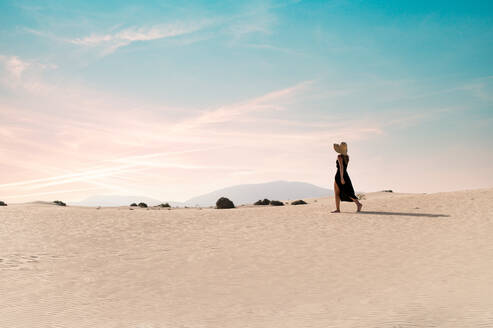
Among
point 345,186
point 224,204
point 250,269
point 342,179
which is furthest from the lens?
point 224,204

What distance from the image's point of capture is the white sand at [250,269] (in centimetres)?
722

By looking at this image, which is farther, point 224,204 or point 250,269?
point 224,204

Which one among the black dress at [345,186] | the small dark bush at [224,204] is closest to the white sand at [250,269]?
the black dress at [345,186]

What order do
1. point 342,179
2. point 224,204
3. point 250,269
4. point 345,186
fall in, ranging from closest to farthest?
point 250,269 < point 342,179 < point 345,186 < point 224,204

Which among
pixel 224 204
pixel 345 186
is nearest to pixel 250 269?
pixel 345 186

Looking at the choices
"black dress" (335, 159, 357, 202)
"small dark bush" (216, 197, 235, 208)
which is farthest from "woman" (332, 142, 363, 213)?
"small dark bush" (216, 197, 235, 208)

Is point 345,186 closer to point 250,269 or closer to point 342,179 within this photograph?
point 342,179

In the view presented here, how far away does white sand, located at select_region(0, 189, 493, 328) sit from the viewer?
7.22 metres

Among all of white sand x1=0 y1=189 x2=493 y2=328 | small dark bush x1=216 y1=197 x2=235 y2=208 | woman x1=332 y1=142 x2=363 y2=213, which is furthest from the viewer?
small dark bush x1=216 y1=197 x2=235 y2=208

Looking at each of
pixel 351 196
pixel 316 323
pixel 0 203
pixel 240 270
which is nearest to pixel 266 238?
pixel 240 270

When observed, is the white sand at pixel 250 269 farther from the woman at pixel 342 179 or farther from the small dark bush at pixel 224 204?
the small dark bush at pixel 224 204

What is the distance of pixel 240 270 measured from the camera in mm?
10648

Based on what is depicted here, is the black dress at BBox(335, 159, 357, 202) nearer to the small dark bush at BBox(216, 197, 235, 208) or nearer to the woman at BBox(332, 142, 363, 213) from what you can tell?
the woman at BBox(332, 142, 363, 213)

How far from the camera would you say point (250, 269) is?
10.7 metres
